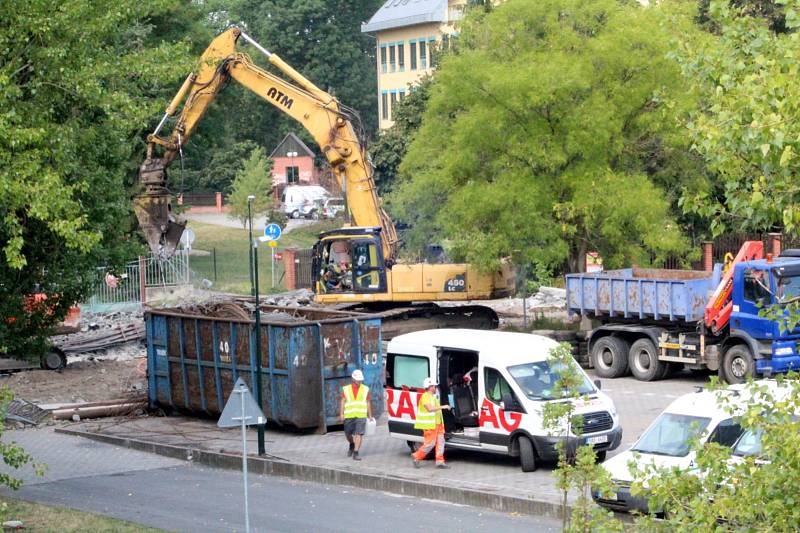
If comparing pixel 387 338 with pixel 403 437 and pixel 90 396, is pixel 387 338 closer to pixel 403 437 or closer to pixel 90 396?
pixel 90 396

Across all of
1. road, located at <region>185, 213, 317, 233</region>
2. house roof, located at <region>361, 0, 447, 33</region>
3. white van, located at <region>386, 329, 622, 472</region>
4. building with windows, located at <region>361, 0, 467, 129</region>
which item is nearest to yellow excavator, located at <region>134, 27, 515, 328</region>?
white van, located at <region>386, 329, 622, 472</region>

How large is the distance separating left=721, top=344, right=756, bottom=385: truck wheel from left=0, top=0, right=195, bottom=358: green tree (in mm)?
12805

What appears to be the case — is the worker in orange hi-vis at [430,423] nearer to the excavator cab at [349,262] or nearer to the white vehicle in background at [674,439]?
the white vehicle in background at [674,439]

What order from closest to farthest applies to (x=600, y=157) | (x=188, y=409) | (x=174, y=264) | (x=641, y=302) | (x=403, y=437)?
(x=403, y=437)
(x=188, y=409)
(x=641, y=302)
(x=600, y=157)
(x=174, y=264)

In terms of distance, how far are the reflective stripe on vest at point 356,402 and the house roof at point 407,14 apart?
2489 inches

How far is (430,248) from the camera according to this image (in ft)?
147

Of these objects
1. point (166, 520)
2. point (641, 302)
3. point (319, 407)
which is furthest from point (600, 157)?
point (166, 520)

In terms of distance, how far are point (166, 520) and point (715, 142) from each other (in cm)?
1131

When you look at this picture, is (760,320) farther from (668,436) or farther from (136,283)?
(136,283)

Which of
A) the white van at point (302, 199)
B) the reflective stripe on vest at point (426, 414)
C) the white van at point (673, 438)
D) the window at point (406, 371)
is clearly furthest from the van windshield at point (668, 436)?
the white van at point (302, 199)

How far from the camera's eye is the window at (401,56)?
83688 millimetres

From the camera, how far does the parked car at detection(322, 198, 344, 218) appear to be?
6994 centimetres

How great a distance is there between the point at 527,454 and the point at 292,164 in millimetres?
69476

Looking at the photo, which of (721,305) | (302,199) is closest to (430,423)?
(721,305)
